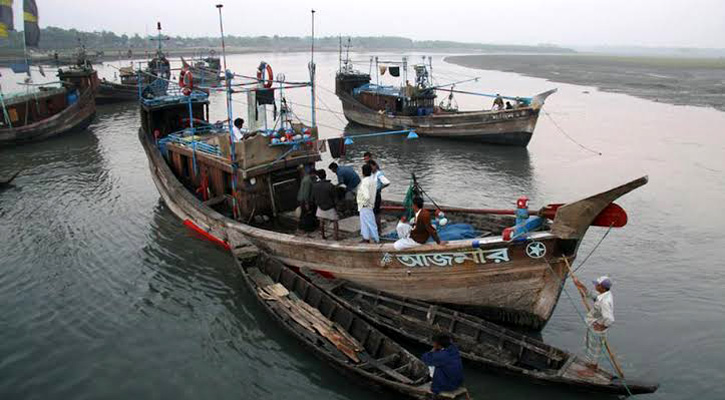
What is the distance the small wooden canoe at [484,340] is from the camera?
6.86m

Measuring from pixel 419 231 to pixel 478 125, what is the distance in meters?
18.7

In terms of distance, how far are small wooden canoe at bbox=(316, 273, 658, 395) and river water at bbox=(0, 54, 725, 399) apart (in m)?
0.38

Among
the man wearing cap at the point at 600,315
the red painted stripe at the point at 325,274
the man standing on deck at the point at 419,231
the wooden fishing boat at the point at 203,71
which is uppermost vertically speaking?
the wooden fishing boat at the point at 203,71

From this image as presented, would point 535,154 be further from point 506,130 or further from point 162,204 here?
point 162,204

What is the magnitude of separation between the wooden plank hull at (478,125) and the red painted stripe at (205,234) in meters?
16.8

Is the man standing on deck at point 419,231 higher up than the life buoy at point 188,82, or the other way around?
the life buoy at point 188,82

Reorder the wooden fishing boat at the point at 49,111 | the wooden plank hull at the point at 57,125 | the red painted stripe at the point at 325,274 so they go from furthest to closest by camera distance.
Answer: the wooden fishing boat at the point at 49,111
the wooden plank hull at the point at 57,125
the red painted stripe at the point at 325,274

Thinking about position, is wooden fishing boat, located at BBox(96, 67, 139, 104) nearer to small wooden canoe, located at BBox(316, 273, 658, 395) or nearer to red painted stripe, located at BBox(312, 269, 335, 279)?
red painted stripe, located at BBox(312, 269, 335, 279)

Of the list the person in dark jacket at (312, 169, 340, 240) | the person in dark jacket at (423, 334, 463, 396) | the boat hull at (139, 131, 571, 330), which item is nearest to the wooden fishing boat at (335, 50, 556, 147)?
the person in dark jacket at (312, 169, 340, 240)

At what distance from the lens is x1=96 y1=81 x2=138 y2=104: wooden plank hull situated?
129ft

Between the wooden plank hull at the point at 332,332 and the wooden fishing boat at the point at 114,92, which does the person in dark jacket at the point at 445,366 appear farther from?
the wooden fishing boat at the point at 114,92

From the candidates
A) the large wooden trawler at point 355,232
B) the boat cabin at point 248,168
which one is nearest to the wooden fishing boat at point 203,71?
the large wooden trawler at point 355,232

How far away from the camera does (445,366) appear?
6.22 metres

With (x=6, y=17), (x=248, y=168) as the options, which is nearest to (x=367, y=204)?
(x=248, y=168)
